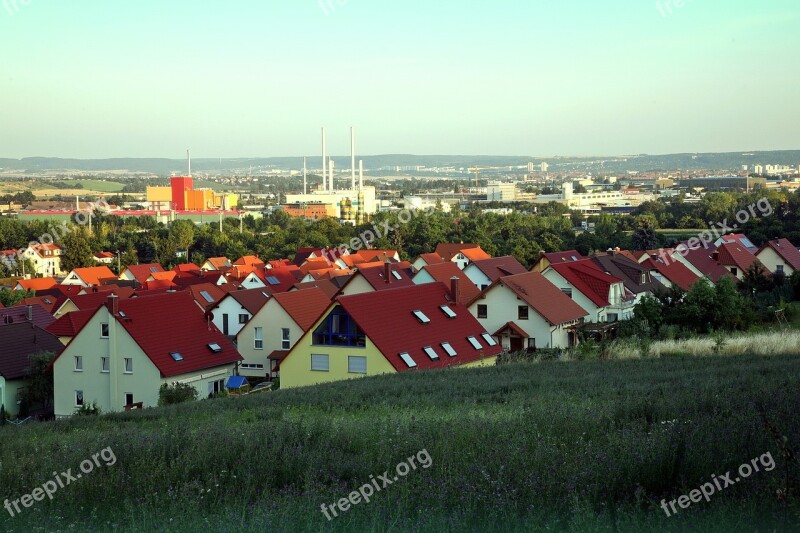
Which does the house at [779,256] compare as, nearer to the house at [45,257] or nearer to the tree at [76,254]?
the tree at [76,254]

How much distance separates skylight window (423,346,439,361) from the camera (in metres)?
25.2

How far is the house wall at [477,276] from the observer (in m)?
41.9

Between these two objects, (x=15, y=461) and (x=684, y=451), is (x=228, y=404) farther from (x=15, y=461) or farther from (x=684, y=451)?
(x=684, y=451)

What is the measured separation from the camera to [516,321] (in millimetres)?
32188

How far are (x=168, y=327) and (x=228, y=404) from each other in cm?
1113

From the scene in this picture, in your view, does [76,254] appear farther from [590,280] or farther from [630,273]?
[590,280]

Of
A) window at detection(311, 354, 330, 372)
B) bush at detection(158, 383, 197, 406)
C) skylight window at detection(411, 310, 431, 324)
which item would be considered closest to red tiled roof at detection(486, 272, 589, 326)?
skylight window at detection(411, 310, 431, 324)

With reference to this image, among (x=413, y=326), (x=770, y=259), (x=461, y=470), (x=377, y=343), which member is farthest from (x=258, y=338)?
(x=770, y=259)

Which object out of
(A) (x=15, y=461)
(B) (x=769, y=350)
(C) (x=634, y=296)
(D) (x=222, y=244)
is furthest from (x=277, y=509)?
A: (D) (x=222, y=244)

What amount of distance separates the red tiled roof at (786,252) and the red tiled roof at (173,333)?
116 feet

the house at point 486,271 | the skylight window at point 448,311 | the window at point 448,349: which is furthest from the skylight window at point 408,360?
the house at point 486,271

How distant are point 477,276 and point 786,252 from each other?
20.9 metres

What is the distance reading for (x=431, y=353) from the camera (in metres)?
25.3

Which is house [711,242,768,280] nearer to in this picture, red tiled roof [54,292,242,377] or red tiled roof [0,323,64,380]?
red tiled roof [54,292,242,377]
